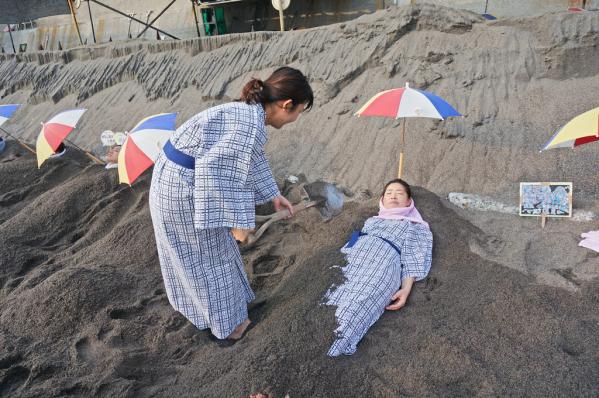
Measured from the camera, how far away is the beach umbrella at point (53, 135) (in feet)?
13.3

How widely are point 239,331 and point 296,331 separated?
1.41 feet

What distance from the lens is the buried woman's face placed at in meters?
3.14

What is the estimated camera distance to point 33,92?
28.1 ft

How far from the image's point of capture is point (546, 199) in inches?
136

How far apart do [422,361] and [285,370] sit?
0.66 metres

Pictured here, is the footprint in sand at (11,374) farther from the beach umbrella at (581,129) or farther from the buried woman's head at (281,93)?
the beach umbrella at (581,129)

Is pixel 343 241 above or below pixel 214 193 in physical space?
below

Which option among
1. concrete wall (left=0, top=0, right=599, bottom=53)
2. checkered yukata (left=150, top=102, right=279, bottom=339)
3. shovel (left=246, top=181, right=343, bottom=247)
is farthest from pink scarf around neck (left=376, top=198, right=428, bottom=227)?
concrete wall (left=0, top=0, right=599, bottom=53)

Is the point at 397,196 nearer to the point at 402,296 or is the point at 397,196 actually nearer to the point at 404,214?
the point at 404,214

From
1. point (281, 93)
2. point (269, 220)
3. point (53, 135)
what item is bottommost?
point (269, 220)

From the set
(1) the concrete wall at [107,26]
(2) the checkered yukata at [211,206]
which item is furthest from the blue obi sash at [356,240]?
(1) the concrete wall at [107,26]

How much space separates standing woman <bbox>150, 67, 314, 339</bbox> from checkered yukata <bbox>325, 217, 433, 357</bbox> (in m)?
0.61

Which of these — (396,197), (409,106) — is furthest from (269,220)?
(409,106)

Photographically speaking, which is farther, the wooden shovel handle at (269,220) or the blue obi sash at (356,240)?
the wooden shovel handle at (269,220)
